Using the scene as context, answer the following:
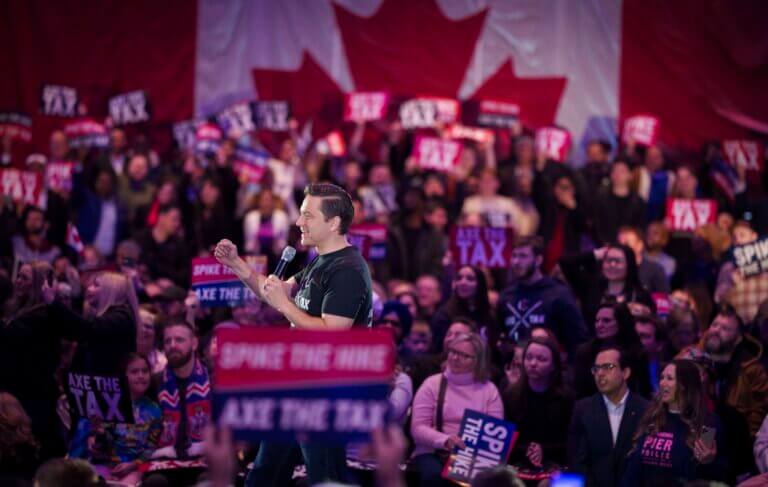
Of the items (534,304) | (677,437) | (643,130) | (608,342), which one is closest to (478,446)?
(677,437)

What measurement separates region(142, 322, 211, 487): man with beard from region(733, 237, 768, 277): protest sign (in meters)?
4.14

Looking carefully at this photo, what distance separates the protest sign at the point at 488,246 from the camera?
9.88m

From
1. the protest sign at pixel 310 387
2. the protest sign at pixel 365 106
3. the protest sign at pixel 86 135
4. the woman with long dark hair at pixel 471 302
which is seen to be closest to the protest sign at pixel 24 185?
the protest sign at pixel 86 135

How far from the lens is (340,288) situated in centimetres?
537

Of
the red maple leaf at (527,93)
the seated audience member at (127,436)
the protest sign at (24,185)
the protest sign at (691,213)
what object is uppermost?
the red maple leaf at (527,93)

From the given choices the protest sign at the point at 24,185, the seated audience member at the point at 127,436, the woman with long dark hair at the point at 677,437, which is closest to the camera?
the woman with long dark hair at the point at 677,437

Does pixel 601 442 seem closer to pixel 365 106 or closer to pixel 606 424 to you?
pixel 606 424

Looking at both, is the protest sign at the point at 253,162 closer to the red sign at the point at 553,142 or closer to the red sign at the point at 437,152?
the red sign at the point at 437,152

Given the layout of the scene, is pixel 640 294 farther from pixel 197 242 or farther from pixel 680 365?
pixel 197 242

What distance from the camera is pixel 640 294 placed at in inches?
347

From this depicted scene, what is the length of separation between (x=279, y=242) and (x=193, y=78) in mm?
5420

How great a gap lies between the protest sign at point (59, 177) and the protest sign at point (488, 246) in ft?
14.9

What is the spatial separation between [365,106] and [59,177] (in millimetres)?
3975

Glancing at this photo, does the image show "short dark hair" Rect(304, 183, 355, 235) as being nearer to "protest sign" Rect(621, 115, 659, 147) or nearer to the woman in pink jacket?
the woman in pink jacket
